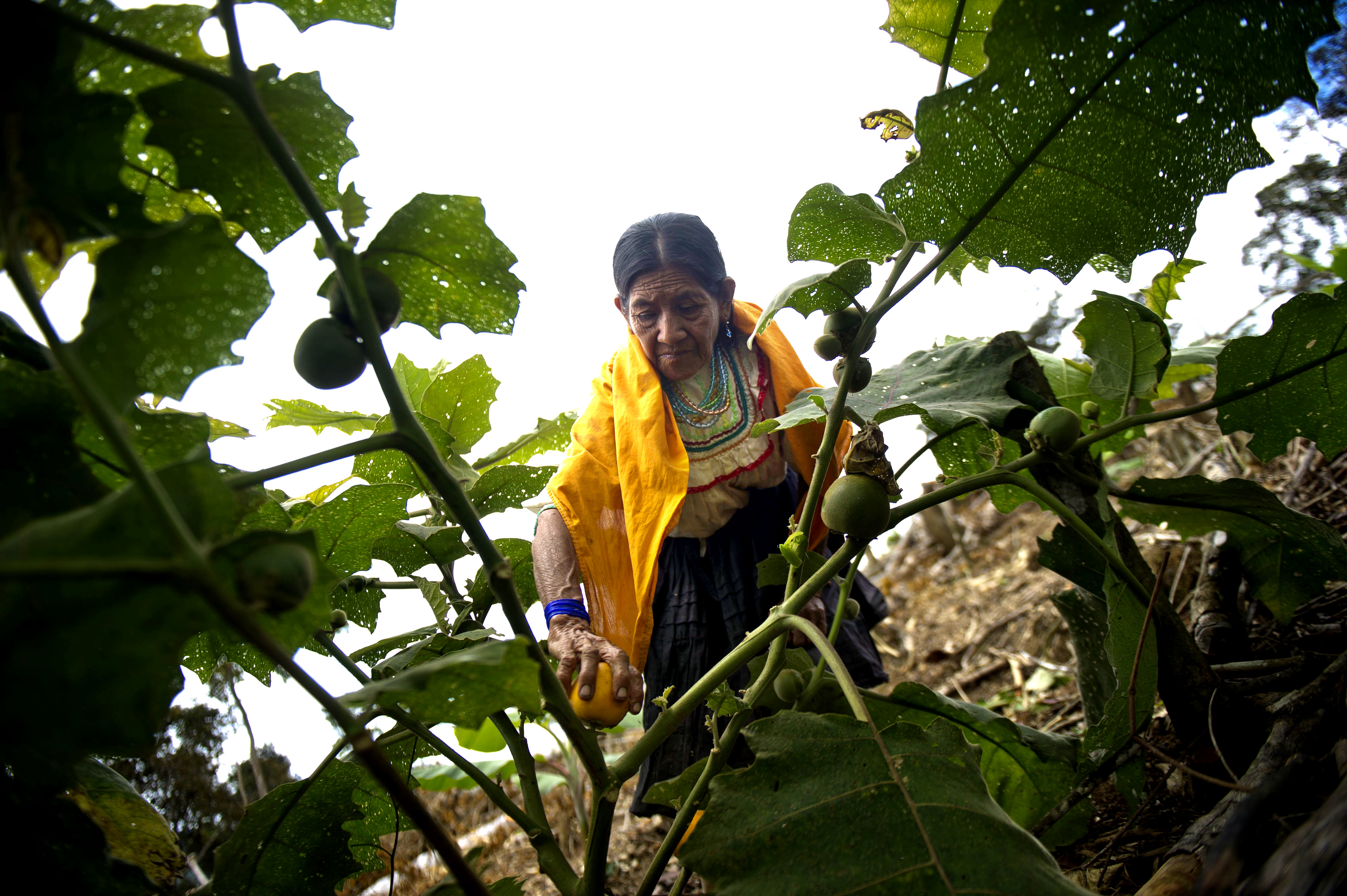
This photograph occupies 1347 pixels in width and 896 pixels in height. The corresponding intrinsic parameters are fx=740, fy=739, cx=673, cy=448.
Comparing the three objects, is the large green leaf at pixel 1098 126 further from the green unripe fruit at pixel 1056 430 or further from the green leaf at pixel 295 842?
the green leaf at pixel 295 842

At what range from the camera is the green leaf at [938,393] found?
1.13 metres

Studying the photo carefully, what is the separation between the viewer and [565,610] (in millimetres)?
1430

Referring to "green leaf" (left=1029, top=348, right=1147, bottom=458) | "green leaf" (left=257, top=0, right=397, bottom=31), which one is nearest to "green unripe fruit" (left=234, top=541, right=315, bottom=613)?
"green leaf" (left=257, top=0, right=397, bottom=31)

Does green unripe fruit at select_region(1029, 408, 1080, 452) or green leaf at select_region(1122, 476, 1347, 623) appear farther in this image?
green leaf at select_region(1122, 476, 1347, 623)

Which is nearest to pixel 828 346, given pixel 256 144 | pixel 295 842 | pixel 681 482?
pixel 681 482

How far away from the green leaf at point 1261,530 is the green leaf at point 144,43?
4.77 ft

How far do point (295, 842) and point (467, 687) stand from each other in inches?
24.6

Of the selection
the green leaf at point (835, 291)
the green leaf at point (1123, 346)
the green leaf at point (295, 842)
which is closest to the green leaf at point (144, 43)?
the green leaf at point (835, 291)

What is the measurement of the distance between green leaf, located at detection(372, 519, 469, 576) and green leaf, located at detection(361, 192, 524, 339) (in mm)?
401

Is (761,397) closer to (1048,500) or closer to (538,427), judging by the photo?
(538,427)

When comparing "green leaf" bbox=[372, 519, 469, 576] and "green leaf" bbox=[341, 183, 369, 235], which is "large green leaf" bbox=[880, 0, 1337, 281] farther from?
"green leaf" bbox=[372, 519, 469, 576]

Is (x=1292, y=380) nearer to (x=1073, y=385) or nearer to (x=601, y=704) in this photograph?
(x=1073, y=385)

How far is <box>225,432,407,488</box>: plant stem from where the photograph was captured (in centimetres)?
55

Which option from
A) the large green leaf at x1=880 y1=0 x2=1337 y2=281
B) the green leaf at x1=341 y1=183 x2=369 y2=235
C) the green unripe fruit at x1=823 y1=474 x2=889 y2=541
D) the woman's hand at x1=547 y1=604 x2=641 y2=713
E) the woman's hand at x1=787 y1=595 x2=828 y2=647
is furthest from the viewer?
the woman's hand at x1=787 y1=595 x2=828 y2=647
